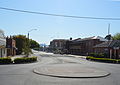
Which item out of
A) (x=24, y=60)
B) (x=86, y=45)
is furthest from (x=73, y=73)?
(x=86, y=45)

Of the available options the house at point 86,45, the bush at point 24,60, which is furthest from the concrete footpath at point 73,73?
the house at point 86,45

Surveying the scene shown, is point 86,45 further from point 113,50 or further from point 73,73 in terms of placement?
point 73,73

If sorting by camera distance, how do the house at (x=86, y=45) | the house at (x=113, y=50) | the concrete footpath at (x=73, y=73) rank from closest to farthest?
the concrete footpath at (x=73, y=73) → the house at (x=113, y=50) → the house at (x=86, y=45)

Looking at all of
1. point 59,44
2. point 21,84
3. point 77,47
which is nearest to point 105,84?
point 21,84

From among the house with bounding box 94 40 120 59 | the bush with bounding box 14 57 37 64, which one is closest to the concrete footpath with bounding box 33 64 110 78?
the bush with bounding box 14 57 37 64

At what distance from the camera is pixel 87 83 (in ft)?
36.3

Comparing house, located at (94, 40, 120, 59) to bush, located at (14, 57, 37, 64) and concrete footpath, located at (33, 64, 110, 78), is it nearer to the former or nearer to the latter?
bush, located at (14, 57, 37, 64)

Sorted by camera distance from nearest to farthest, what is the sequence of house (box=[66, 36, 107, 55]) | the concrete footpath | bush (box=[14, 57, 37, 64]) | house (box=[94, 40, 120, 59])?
the concrete footpath, bush (box=[14, 57, 37, 64]), house (box=[94, 40, 120, 59]), house (box=[66, 36, 107, 55])

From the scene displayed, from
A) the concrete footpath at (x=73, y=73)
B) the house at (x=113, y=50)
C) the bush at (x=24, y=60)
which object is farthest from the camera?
the house at (x=113, y=50)

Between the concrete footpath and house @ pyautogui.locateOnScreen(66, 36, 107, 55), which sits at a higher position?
house @ pyautogui.locateOnScreen(66, 36, 107, 55)

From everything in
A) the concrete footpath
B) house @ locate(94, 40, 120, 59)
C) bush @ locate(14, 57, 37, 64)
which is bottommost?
the concrete footpath

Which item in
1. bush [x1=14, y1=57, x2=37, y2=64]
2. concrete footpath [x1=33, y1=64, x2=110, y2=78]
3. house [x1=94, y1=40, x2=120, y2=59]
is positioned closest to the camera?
concrete footpath [x1=33, y1=64, x2=110, y2=78]

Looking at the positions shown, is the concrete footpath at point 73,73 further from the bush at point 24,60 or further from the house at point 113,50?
the house at point 113,50

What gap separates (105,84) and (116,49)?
108 feet
